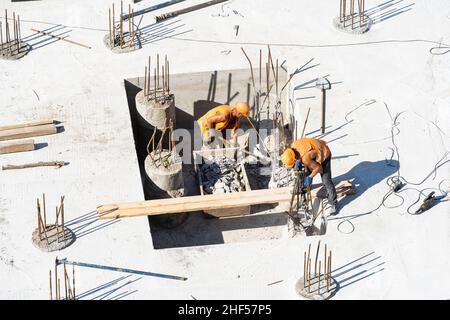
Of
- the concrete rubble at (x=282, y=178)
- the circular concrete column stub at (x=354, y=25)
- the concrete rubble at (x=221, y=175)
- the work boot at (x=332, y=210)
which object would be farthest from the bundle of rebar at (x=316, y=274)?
the circular concrete column stub at (x=354, y=25)

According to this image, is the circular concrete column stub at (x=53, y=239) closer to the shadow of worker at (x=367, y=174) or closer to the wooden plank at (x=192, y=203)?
the wooden plank at (x=192, y=203)

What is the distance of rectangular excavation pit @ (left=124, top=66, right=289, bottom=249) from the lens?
25562 mm

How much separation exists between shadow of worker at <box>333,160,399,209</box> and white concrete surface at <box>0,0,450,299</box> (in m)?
0.05

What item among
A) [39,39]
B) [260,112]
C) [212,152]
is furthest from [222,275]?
[39,39]

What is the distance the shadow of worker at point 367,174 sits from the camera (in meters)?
24.6

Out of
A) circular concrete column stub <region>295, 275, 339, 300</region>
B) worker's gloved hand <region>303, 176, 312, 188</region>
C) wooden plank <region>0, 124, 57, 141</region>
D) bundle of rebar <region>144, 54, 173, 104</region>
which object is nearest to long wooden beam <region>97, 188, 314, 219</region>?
worker's gloved hand <region>303, 176, 312, 188</region>

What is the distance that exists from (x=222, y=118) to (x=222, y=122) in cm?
16

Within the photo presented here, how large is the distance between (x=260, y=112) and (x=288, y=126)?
1.16 meters

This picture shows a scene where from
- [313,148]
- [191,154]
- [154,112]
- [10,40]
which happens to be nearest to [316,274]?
[313,148]

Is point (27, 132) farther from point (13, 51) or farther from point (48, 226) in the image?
point (13, 51)

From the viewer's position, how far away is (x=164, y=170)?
24.7m

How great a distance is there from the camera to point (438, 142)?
1008 inches

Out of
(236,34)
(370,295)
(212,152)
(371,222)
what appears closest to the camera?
(370,295)

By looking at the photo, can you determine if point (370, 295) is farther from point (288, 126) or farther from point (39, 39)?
point (39, 39)
